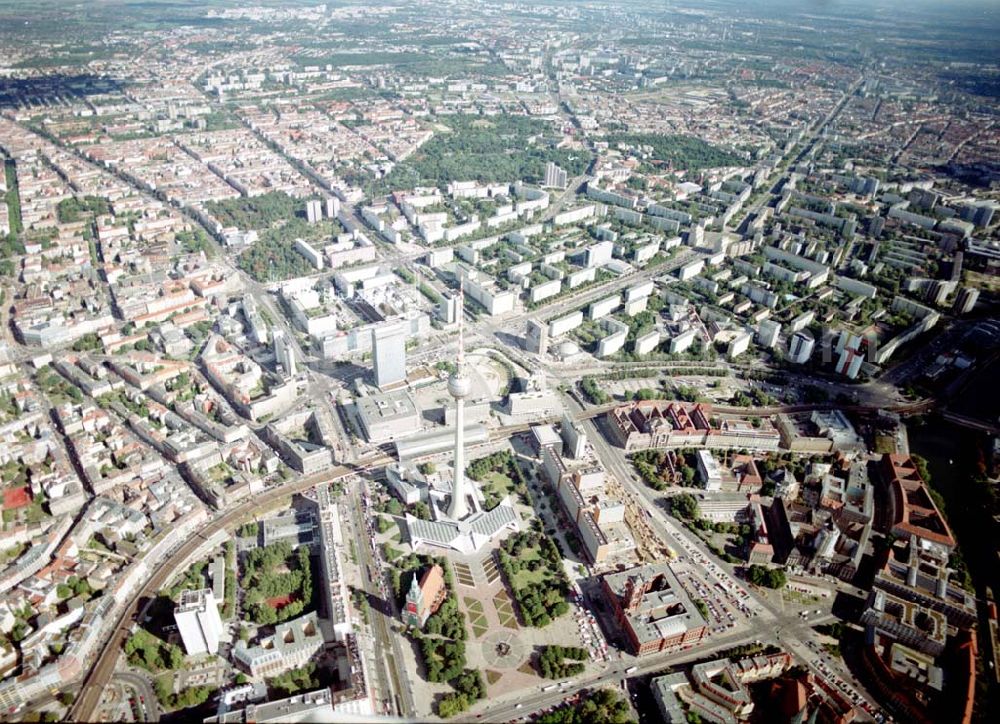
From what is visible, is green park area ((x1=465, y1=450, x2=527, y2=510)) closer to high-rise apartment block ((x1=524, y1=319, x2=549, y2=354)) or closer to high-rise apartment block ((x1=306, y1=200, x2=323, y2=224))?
high-rise apartment block ((x1=524, y1=319, x2=549, y2=354))

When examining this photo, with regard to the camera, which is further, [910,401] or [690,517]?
[910,401]

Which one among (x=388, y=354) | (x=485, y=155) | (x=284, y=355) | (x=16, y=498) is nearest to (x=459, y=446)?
(x=388, y=354)

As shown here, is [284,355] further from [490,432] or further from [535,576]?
[535,576]

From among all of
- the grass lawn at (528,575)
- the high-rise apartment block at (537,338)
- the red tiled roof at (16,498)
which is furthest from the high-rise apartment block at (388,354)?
the red tiled roof at (16,498)

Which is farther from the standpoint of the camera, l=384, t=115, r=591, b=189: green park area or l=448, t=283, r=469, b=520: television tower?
l=384, t=115, r=591, b=189: green park area

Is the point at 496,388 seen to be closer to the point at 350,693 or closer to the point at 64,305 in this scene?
the point at 350,693

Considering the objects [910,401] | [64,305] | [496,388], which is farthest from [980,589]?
[64,305]

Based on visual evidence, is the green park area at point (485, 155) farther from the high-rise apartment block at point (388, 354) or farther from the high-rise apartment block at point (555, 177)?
the high-rise apartment block at point (388, 354)

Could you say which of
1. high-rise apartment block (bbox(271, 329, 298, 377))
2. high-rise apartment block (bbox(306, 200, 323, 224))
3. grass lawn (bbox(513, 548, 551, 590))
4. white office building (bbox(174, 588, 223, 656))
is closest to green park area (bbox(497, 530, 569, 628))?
grass lawn (bbox(513, 548, 551, 590))
